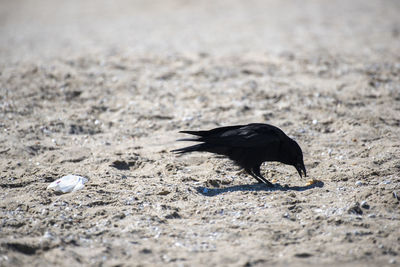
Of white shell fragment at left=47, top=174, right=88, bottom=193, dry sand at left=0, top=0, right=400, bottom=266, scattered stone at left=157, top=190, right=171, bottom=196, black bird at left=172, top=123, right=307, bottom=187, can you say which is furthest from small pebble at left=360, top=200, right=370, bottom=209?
white shell fragment at left=47, top=174, right=88, bottom=193

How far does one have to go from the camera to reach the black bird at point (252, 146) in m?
5.01

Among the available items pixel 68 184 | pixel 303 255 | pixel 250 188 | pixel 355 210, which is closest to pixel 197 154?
pixel 250 188

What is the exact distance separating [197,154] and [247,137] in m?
0.97

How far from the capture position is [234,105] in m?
7.14

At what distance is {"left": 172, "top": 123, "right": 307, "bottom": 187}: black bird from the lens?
16.4 feet

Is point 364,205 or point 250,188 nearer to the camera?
point 364,205

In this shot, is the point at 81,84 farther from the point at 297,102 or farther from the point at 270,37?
the point at 270,37

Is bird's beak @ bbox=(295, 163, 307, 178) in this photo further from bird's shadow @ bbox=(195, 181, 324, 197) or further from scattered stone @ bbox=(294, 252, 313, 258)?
scattered stone @ bbox=(294, 252, 313, 258)

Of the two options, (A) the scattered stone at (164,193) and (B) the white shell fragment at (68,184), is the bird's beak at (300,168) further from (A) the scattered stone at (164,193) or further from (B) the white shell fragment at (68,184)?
(B) the white shell fragment at (68,184)

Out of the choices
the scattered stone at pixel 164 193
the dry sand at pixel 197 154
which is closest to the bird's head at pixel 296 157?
the dry sand at pixel 197 154

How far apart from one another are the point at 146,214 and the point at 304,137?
110 inches

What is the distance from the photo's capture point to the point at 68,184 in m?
4.75

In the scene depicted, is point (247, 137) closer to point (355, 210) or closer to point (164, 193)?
point (164, 193)

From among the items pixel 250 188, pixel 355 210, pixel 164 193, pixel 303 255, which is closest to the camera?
pixel 303 255
